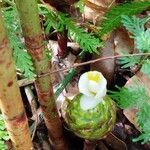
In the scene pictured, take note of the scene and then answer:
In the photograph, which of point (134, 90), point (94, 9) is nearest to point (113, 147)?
point (134, 90)

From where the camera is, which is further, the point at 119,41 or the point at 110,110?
the point at 119,41

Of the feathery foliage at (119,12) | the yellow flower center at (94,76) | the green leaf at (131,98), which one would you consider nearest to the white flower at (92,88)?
the yellow flower center at (94,76)

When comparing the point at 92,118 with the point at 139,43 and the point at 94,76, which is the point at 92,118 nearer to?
the point at 94,76

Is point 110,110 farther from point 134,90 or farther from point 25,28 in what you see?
point 25,28

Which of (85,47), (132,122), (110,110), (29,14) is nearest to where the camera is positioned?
(29,14)

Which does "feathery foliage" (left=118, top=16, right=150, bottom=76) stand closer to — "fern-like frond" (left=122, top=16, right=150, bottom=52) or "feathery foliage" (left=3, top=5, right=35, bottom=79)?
"fern-like frond" (left=122, top=16, right=150, bottom=52)

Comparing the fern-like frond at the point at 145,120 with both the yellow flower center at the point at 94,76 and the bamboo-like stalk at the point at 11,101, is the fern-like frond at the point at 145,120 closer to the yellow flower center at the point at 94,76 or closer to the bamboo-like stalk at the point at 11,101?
the yellow flower center at the point at 94,76
